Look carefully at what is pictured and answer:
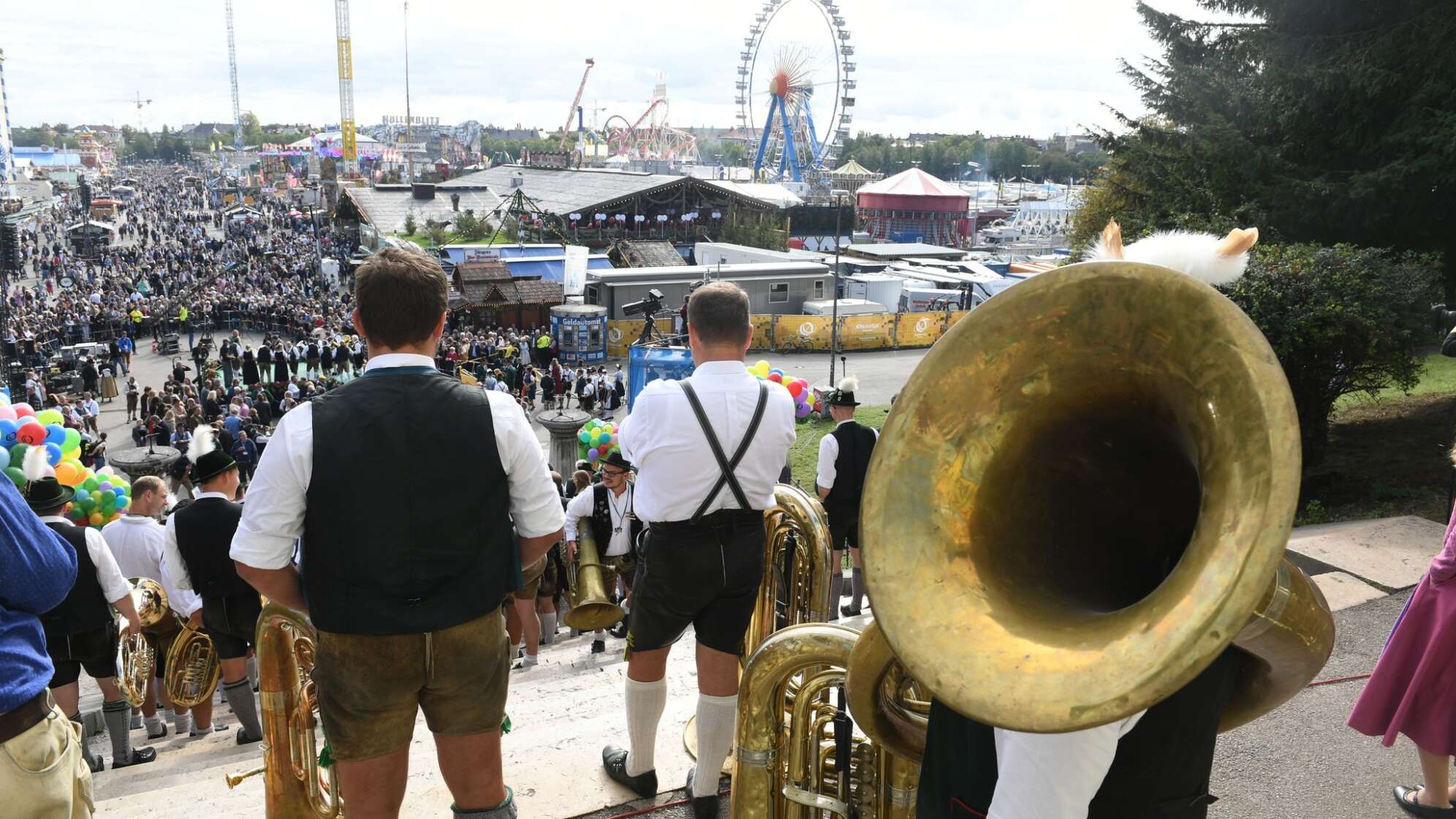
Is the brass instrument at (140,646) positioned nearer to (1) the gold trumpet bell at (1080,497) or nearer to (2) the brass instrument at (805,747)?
(2) the brass instrument at (805,747)

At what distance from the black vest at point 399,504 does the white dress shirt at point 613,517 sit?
2.23 meters

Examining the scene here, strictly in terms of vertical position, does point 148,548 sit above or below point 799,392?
above

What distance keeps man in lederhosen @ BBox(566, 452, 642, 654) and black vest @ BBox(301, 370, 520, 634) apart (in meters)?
2.08

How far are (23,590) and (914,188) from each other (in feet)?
198

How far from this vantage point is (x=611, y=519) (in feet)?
15.0

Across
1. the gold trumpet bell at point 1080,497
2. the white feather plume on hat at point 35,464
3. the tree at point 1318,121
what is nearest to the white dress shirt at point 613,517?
the white feather plume on hat at point 35,464

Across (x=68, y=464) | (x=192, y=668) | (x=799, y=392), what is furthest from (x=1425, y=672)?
(x=799, y=392)

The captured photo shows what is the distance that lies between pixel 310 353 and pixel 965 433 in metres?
22.2

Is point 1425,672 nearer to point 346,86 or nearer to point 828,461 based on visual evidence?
point 828,461

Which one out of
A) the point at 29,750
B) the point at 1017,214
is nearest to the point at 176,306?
the point at 29,750

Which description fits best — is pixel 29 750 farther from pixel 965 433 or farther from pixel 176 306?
pixel 176 306

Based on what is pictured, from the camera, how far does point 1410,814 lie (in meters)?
3.02

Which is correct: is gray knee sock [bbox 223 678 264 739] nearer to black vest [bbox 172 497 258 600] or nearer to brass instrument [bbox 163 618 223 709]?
brass instrument [bbox 163 618 223 709]

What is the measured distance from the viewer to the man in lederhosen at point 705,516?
2.72 metres
